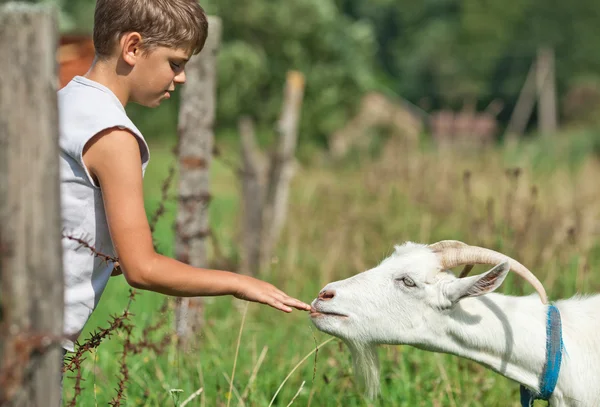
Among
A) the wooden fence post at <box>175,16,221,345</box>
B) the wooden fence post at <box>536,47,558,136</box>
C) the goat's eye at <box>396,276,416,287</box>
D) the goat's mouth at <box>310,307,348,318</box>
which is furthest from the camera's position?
the wooden fence post at <box>536,47,558,136</box>

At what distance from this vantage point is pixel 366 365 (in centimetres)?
304

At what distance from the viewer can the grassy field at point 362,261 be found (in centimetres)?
374

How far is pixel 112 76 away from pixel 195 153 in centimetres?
235

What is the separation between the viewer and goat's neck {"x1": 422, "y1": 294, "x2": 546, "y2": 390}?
9.28 ft

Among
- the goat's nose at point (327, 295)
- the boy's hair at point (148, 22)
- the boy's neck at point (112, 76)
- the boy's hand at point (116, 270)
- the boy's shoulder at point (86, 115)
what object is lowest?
the goat's nose at point (327, 295)

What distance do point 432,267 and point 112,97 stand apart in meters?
1.33

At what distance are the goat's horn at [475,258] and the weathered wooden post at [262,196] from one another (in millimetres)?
3759

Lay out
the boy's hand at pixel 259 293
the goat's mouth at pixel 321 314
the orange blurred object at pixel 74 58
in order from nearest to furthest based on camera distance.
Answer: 1. the boy's hand at pixel 259 293
2. the goat's mouth at pixel 321 314
3. the orange blurred object at pixel 74 58

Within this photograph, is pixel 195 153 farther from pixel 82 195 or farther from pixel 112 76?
pixel 82 195

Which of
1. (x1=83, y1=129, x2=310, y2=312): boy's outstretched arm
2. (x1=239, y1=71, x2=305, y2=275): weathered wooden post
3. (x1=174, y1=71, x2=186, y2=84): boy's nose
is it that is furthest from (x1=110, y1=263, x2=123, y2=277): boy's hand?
(x1=239, y1=71, x2=305, y2=275): weathered wooden post

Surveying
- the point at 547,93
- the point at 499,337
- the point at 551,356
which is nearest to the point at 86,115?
the point at 499,337

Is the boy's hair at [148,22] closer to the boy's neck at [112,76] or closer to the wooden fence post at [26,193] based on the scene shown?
the boy's neck at [112,76]

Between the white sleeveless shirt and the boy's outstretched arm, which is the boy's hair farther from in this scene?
the boy's outstretched arm

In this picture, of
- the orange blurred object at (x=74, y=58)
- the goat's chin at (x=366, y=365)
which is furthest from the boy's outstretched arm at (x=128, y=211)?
the orange blurred object at (x=74, y=58)
